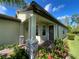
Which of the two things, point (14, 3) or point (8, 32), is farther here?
point (8, 32)

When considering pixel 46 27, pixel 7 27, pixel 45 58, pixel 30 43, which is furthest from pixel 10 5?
pixel 46 27

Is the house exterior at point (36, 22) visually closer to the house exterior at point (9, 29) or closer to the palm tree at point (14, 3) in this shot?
the palm tree at point (14, 3)

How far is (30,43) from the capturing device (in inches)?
384

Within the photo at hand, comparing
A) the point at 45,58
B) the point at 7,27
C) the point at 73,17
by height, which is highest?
the point at 73,17

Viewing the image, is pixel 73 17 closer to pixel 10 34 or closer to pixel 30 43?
pixel 10 34

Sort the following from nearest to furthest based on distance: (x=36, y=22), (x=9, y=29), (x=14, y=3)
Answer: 1. (x=14, y=3)
2. (x=9, y=29)
3. (x=36, y=22)

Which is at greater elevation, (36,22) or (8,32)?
(36,22)

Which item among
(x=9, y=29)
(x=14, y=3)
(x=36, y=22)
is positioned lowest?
(x=9, y=29)

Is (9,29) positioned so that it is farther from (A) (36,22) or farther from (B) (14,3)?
(B) (14,3)

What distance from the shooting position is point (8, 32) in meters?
16.7

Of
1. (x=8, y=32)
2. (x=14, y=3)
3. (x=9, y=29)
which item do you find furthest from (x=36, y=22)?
(x=14, y=3)

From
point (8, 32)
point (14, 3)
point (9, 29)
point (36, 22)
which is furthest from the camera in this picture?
point (36, 22)

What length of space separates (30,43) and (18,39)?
29.3 feet

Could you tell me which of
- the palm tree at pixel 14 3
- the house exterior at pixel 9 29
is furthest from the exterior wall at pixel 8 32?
the palm tree at pixel 14 3
